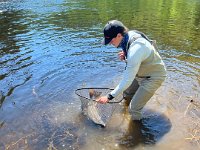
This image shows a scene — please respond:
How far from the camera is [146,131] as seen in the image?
279 inches

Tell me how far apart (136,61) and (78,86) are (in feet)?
14.0

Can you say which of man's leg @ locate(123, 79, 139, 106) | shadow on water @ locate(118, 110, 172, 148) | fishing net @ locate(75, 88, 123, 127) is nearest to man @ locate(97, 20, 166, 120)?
shadow on water @ locate(118, 110, 172, 148)

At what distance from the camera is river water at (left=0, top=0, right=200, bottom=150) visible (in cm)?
682

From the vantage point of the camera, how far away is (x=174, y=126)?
7.27m

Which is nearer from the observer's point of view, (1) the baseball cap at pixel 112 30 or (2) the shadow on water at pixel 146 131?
(1) the baseball cap at pixel 112 30

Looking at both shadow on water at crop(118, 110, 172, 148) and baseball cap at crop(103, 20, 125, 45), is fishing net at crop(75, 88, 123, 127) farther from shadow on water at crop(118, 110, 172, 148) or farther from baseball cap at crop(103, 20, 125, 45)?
baseball cap at crop(103, 20, 125, 45)

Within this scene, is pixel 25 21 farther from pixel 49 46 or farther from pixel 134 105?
pixel 134 105

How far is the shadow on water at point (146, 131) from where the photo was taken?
667cm

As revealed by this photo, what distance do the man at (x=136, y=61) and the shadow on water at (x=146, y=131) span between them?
0.46m

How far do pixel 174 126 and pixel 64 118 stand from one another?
115 inches

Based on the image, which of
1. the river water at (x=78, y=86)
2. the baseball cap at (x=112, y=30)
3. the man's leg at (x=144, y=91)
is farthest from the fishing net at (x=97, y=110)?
the baseball cap at (x=112, y=30)

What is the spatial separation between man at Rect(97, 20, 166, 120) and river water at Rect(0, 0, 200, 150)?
966mm

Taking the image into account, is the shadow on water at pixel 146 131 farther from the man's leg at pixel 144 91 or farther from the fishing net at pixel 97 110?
the fishing net at pixel 97 110

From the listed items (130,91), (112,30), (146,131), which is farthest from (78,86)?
(112,30)
